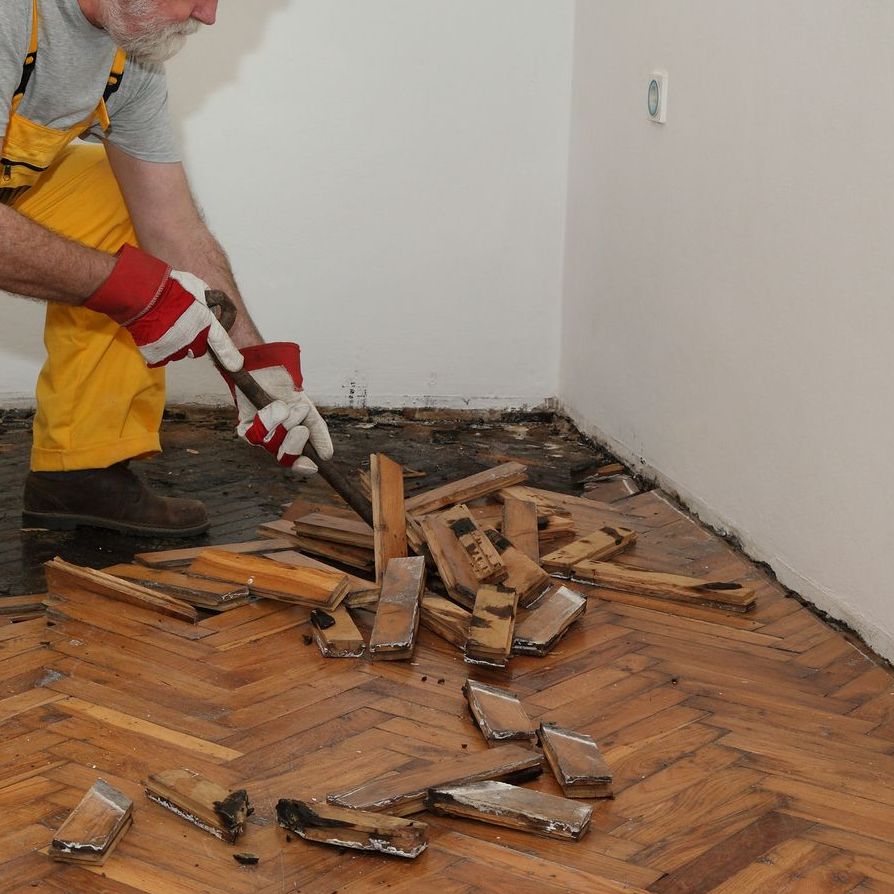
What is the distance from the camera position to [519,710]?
6.40 ft

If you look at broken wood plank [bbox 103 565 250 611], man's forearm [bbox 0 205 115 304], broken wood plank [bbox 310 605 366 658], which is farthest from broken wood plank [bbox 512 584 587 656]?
man's forearm [bbox 0 205 115 304]

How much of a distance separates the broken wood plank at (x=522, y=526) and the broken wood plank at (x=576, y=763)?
756mm

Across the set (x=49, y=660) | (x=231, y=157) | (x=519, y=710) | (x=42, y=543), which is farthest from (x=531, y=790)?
(x=231, y=157)

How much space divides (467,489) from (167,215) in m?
0.97

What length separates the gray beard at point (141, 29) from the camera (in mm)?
2197

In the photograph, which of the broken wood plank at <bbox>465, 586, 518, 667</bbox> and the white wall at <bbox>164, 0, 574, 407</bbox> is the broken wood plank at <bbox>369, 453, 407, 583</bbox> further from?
the white wall at <bbox>164, 0, 574, 407</bbox>

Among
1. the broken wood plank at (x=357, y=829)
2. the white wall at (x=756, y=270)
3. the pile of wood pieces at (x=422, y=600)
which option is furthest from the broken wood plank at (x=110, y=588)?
the white wall at (x=756, y=270)

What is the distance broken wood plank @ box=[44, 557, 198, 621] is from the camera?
2332mm

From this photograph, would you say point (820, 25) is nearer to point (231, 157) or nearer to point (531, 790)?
point (531, 790)

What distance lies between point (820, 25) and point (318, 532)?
1496 mm

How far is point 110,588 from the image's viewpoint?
93.2 inches

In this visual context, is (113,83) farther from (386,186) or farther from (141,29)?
(386,186)

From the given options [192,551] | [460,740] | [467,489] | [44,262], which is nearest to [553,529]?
[467,489]

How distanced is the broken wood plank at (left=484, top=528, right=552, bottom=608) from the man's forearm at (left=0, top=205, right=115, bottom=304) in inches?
39.5
